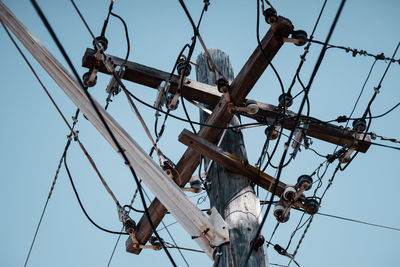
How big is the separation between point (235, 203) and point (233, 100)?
971mm

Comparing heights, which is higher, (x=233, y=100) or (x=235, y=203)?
(x=233, y=100)

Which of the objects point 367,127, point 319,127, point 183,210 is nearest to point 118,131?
point 183,210

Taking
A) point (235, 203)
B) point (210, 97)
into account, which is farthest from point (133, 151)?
point (210, 97)

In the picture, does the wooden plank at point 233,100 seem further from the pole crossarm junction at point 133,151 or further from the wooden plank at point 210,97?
the pole crossarm junction at point 133,151

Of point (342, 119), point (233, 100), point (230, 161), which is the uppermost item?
point (342, 119)

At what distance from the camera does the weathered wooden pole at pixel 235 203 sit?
371 cm

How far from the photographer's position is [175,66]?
4.89 meters

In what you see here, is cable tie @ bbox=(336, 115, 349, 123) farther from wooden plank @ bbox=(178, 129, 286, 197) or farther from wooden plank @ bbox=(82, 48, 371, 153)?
wooden plank @ bbox=(178, 129, 286, 197)

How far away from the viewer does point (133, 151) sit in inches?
142

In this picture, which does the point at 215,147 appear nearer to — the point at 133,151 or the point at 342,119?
the point at 133,151

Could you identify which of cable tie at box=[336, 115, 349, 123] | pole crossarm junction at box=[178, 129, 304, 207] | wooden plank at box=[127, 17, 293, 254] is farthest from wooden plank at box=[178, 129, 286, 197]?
cable tie at box=[336, 115, 349, 123]

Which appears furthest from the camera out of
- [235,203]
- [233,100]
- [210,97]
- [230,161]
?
[210,97]

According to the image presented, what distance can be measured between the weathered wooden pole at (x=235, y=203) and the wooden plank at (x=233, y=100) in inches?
7.8

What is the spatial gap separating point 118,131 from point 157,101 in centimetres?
127
